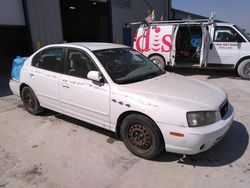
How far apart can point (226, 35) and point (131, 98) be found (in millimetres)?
6587

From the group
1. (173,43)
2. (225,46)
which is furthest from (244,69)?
(173,43)

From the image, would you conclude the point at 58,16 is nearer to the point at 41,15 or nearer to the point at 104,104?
the point at 41,15

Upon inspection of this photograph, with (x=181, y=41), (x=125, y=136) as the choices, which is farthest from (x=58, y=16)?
(x=125, y=136)

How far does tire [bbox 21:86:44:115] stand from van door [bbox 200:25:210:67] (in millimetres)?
5847

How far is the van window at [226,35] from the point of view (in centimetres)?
805

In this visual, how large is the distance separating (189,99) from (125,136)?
3.40ft

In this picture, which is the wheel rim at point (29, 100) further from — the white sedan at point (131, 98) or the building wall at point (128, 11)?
the building wall at point (128, 11)

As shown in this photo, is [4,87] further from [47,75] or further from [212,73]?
[212,73]

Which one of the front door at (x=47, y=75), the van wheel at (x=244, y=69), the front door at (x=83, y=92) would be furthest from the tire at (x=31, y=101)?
the van wheel at (x=244, y=69)

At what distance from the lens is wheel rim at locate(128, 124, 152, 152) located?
3072 millimetres

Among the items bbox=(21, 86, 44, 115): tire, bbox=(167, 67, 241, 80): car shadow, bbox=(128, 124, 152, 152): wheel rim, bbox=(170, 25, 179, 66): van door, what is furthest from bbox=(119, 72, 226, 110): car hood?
bbox=(167, 67, 241, 80): car shadow

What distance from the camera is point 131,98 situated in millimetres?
3094

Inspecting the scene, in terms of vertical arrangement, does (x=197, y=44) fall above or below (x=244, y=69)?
above

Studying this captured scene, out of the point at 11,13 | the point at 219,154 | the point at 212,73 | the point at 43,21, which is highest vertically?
the point at 11,13
